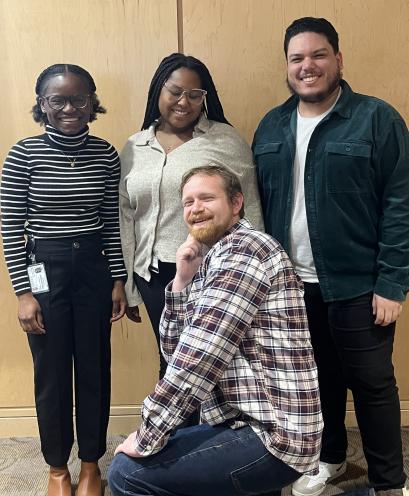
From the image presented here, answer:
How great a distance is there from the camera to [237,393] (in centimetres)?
122

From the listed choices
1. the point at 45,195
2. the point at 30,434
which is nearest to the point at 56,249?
the point at 45,195

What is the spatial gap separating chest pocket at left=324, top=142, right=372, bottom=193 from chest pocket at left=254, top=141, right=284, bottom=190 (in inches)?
6.7

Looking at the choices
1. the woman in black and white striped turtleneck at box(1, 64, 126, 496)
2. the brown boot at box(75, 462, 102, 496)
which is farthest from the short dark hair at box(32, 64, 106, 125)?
the brown boot at box(75, 462, 102, 496)

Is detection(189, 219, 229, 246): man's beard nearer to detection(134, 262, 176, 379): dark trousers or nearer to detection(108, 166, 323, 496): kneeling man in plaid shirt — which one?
detection(108, 166, 323, 496): kneeling man in plaid shirt

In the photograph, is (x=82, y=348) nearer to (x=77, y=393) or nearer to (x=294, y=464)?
(x=77, y=393)

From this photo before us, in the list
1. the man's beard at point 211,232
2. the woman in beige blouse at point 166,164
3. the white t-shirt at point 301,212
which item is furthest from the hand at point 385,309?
the man's beard at point 211,232

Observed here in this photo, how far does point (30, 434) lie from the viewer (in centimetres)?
235

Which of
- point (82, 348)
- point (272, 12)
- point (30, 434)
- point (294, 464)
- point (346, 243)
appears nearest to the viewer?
point (294, 464)

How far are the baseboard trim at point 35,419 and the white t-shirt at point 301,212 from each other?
37.8 inches

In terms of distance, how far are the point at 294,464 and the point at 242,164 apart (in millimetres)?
971

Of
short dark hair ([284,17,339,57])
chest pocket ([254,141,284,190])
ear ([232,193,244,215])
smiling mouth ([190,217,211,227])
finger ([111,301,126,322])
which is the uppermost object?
short dark hair ([284,17,339,57])

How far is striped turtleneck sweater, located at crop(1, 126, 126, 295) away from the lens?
163 centimetres

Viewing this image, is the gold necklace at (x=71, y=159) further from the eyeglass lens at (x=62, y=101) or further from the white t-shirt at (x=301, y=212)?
the white t-shirt at (x=301, y=212)

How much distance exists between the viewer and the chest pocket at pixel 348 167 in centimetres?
Result: 156
